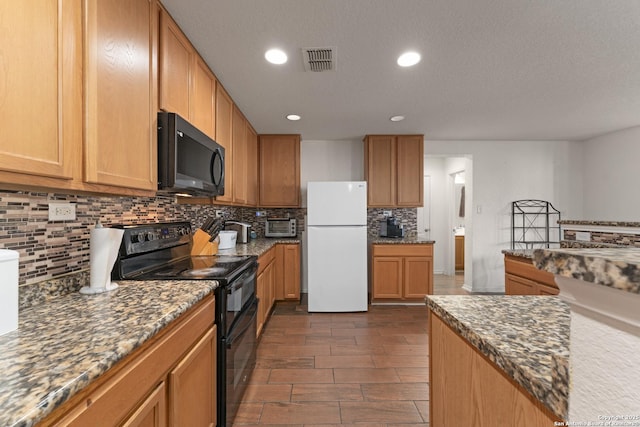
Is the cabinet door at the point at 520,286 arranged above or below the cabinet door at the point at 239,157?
below

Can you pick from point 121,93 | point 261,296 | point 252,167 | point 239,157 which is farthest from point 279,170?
point 121,93

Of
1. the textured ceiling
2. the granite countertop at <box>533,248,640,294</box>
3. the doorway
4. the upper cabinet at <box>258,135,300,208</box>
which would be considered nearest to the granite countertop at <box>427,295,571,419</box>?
the granite countertop at <box>533,248,640,294</box>

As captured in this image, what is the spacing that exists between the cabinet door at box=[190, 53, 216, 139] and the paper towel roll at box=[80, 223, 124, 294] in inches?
37.3

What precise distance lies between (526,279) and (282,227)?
2894mm

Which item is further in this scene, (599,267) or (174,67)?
(174,67)

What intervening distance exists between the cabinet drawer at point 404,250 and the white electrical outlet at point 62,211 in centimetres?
310

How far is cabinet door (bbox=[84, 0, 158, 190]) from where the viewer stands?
1055mm

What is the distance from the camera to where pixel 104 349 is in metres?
0.73

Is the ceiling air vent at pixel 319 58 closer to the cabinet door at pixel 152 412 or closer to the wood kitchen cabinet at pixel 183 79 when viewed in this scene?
the wood kitchen cabinet at pixel 183 79

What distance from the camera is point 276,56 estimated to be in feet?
6.50

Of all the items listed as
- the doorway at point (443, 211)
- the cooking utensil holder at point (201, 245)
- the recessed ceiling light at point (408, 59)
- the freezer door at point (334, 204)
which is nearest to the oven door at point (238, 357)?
the cooking utensil holder at point (201, 245)

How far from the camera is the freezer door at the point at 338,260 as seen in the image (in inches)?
139

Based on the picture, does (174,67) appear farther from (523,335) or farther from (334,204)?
(334,204)

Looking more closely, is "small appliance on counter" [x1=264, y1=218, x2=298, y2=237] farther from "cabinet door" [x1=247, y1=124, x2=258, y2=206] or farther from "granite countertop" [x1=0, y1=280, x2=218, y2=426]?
"granite countertop" [x1=0, y1=280, x2=218, y2=426]
